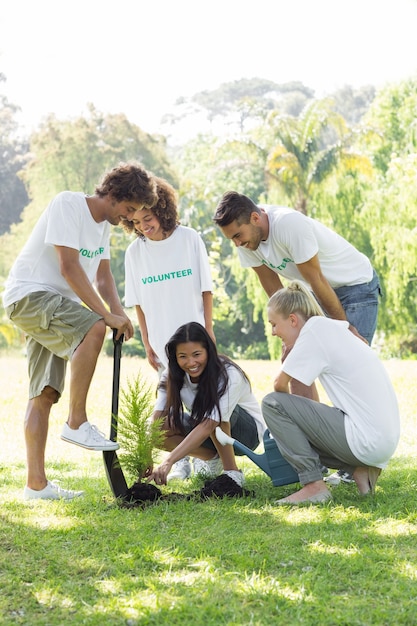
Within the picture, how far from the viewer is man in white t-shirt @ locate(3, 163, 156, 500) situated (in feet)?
14.7

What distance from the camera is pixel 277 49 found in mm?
54562


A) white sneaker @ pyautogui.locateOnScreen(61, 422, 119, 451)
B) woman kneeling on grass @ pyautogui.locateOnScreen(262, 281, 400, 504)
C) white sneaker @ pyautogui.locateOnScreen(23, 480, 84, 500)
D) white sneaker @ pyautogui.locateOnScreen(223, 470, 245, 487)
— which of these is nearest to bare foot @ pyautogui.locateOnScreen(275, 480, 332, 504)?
woman kneeling on grass @ pyautogui.locateOnScreen(262, 281, 400, 504)

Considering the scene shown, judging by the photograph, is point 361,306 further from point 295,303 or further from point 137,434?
point 137,434

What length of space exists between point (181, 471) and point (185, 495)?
889mm

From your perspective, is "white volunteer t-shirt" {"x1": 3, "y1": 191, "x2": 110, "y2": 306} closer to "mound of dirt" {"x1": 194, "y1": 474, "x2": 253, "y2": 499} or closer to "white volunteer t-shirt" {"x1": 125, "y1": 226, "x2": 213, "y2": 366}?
"white volunteer t-shirt" {"x1": 125, "y1": 226, "x2": 213, "y2": 366}

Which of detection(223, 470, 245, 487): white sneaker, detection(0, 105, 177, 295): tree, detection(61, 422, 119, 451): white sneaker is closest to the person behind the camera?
detection(61, 422, 119, 451): white sneaker

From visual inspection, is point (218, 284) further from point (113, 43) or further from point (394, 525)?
point (394, 525)

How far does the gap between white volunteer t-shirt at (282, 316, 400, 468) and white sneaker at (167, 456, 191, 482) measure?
1438 millimetres

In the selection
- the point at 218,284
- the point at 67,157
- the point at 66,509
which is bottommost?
the point at 218,284

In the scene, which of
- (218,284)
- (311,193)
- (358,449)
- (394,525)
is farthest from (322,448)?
(218,284)

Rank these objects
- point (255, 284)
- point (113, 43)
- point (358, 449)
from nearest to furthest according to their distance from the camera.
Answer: point (358, 449), point (255, 284), point (113, 43)

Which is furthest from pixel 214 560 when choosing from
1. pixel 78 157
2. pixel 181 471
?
pixel 78 157

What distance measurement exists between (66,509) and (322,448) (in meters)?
1.38

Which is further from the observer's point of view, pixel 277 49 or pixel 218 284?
pixel 277 49
